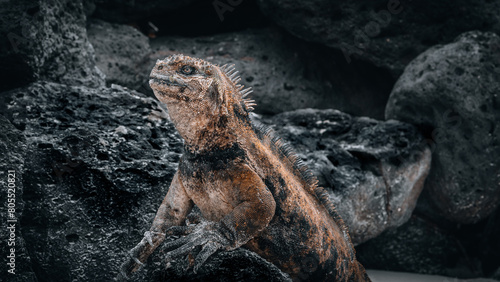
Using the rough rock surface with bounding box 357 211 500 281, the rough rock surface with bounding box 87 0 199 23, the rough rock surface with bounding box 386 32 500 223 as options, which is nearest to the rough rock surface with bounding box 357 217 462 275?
the rough rock surface with bounding box 357 211 500 281

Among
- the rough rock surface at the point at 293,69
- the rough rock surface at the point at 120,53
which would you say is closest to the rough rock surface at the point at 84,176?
the rough rock surface at the point at 120,53

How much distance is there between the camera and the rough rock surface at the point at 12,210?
2.80 meters

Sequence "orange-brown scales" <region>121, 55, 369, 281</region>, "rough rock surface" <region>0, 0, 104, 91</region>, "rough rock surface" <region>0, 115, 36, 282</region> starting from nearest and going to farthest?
"orange-brown scales" <region>121, 55, 369, 281</region> < "rough rock surface" <region>0, 115, 36, 282</region> < "rough rock surface" <region>0, 0, 104, 91</region>

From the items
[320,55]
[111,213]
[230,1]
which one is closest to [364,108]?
[320,55]

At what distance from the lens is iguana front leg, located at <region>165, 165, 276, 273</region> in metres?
2.15

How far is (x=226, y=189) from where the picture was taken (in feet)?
7.46

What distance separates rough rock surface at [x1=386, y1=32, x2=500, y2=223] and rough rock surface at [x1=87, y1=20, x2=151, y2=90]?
2.86 metres

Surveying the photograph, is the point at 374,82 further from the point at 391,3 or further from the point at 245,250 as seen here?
the point at 245,250

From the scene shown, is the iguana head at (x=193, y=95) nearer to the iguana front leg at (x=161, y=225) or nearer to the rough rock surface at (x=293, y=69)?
the iguana front leg at (x=161, y=225)

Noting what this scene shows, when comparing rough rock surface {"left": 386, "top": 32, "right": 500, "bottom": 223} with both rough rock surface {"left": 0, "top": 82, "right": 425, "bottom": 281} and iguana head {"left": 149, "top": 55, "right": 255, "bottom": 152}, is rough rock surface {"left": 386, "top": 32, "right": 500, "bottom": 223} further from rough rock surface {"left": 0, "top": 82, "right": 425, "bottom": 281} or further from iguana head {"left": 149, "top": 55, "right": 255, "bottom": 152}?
iguana head {"left": 149, "top": 55, "right": 255, "bottom": 152}

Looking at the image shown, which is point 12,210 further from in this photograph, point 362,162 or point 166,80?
point 362,162

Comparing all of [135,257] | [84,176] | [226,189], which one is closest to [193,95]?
[226,189]

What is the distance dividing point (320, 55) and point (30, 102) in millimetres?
3949

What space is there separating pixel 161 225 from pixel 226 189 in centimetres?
45
